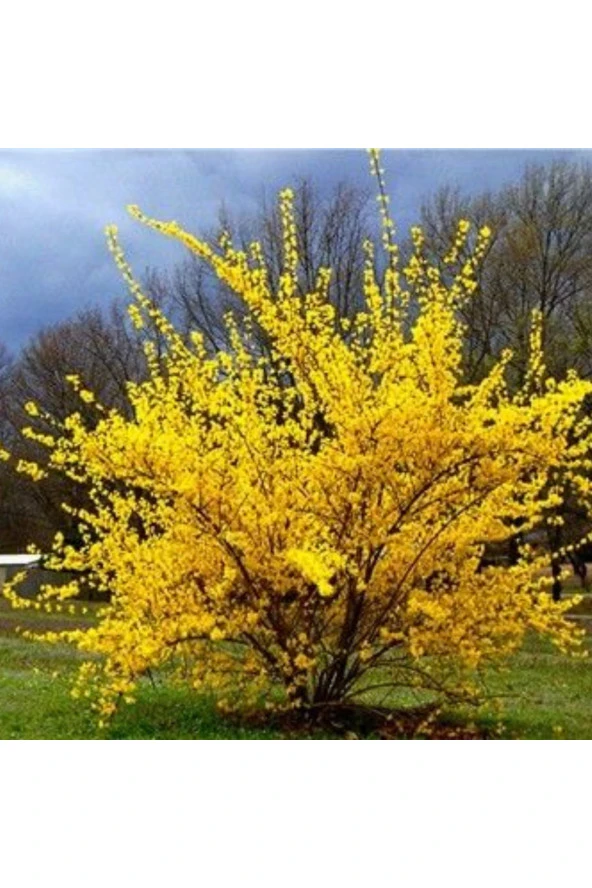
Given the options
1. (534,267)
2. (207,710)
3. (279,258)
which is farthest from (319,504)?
(534,267)

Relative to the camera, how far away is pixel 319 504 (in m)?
5.08

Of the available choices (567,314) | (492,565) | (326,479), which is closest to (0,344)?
(326,479)

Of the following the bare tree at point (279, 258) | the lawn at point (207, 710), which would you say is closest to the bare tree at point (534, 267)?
the bare tree at point (279, 258)

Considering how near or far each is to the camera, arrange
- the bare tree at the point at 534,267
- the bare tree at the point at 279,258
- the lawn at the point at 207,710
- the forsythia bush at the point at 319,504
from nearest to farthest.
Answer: the forsythia bush at the point at 319,504 < the lawn at the point at 207,710 < the bare tree at the point at 279,258 < the bare tree at the point at 534,267

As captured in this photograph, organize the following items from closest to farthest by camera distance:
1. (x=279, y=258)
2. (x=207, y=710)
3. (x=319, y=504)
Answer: (x=319, y=504) < (x=207, y=710) < (x=279, y=258)

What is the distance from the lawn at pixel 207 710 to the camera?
5.46m

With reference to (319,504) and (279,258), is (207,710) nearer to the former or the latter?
(319,504)

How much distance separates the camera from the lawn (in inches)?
215

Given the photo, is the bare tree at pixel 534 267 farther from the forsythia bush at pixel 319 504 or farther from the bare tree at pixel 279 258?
the forsythia bush at pixel 319 504

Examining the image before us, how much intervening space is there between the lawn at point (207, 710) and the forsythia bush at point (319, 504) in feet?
0.69

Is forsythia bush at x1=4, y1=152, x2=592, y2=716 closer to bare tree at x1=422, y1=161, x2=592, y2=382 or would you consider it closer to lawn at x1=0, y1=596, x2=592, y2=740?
lawn at x1=0, y1=596, x2=592, y2=740

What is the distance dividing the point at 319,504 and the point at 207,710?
3.70ft

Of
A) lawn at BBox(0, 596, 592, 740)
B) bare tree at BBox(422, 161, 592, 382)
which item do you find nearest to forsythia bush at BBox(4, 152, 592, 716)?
lawn at BBox(0, 596, 592, 740)

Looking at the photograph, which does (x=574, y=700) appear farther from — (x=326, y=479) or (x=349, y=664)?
(x=326, y=479)
